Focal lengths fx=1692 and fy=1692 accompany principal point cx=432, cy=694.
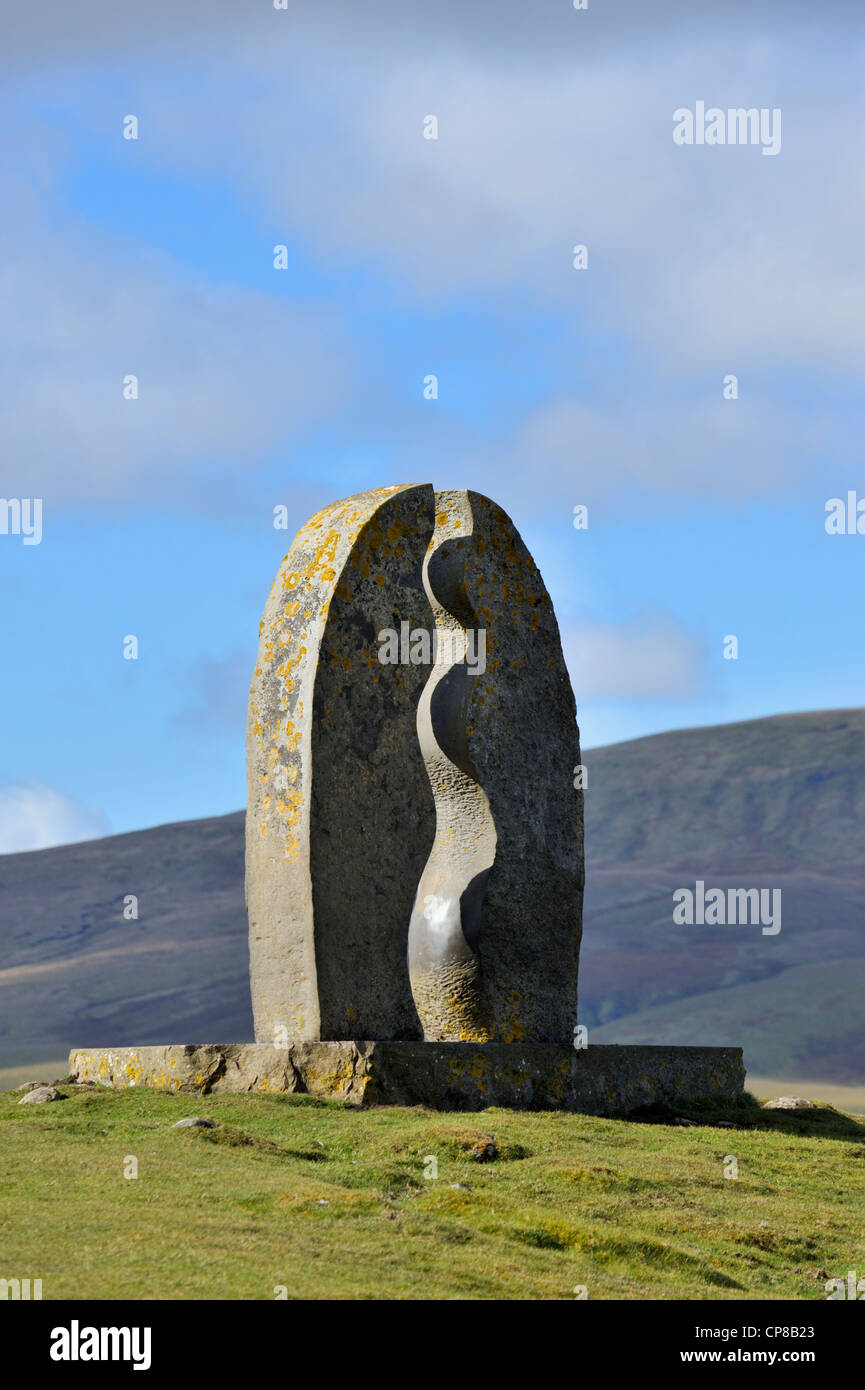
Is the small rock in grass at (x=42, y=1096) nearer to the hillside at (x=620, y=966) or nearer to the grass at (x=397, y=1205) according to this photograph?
the grass at (x=397, y=1205)

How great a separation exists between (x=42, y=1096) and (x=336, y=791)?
3168mm

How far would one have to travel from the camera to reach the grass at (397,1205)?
759 centimetres

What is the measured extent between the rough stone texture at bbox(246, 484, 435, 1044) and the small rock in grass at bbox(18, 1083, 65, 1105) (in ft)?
5.49

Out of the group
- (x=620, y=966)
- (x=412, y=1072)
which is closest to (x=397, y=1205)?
(x=412, y=1072)

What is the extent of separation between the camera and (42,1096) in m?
12.4

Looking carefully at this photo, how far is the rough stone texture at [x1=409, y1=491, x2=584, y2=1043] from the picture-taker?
48.3 feet

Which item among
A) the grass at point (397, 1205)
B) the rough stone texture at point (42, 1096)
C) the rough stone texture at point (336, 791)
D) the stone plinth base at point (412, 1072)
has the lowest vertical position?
the grass at point (397, 1205)

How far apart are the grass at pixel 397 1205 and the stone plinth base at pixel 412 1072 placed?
0.38 meters

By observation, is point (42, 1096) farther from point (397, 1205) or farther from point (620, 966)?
point (620, 966)

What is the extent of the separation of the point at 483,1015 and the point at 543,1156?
12.4ft

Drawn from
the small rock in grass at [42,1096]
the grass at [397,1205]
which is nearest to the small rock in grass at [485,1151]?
the grass at [397,1205]
